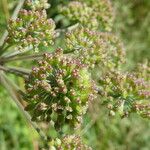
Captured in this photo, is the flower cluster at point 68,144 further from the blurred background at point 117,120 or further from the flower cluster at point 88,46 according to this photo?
the blurred background at point 117,120

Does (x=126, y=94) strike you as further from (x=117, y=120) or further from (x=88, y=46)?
(x=117, y=120)

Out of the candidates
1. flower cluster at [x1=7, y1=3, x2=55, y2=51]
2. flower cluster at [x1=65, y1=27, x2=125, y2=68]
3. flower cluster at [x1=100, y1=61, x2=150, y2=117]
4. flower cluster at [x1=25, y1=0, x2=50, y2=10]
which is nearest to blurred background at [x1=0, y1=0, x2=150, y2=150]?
flower cluster at [x1=25, y1=0, x2=50, y2=10]

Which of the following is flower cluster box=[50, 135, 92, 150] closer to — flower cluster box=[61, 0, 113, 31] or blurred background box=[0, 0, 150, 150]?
flower cluster box=[61, 0, 113, 31]

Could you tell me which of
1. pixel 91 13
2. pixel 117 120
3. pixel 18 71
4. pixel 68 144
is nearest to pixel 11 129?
pixel 117 120

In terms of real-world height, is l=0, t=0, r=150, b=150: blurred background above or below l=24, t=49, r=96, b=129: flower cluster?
below

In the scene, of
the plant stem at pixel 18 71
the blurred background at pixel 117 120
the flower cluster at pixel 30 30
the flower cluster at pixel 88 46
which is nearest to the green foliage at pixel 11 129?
the blurred background at pixel 117 120
